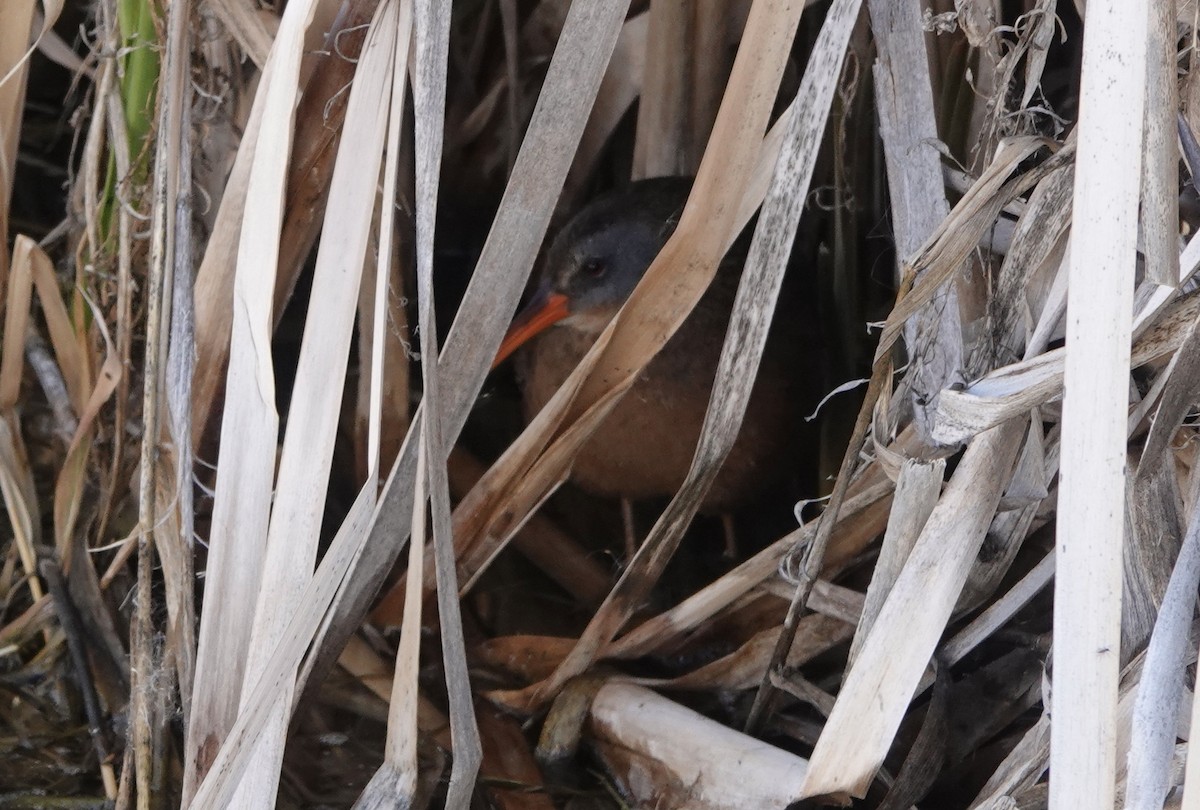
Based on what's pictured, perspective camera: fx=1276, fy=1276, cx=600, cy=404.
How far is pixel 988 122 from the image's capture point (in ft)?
3.77

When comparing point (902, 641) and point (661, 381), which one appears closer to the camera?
point (902, 641)

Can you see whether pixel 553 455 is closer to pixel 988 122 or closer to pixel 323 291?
pixel 323 291

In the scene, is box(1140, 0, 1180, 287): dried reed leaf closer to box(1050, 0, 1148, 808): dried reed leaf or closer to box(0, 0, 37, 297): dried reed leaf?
box(1050, 0, 1148, 808): dried reed leaf

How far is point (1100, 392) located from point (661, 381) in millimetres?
1094

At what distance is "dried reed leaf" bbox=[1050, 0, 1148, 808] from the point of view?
28.7 inches

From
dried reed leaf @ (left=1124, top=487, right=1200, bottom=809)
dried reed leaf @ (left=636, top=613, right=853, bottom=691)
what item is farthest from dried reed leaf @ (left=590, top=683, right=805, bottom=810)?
dried reed leaf @ (left=1124, top=487, right=1200, bottom=809)

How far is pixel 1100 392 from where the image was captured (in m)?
0.73

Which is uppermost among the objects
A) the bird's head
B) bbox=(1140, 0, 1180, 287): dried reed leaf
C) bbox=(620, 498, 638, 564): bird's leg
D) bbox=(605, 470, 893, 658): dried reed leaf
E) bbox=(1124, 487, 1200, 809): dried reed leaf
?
bbox=(1140, 0, 1180, 287): dried reed leaf

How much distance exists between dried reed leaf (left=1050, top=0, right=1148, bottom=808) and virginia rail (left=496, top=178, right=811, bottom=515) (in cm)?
102

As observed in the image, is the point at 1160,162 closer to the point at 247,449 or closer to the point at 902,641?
the point at 902,641

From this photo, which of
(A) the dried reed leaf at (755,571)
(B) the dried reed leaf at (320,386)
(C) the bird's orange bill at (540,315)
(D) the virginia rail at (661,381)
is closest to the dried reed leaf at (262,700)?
(B) the dried reed leaf at (320,386)

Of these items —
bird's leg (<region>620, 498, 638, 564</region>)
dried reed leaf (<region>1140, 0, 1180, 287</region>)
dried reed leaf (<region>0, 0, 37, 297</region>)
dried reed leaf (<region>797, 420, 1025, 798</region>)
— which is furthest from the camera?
bird's leg (<region>620, 498, 638, 564</region>)

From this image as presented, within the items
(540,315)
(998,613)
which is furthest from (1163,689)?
(540,315)

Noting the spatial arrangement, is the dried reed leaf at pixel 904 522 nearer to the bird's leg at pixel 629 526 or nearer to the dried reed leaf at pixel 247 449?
the dried reed leaf at pixel 247 449
